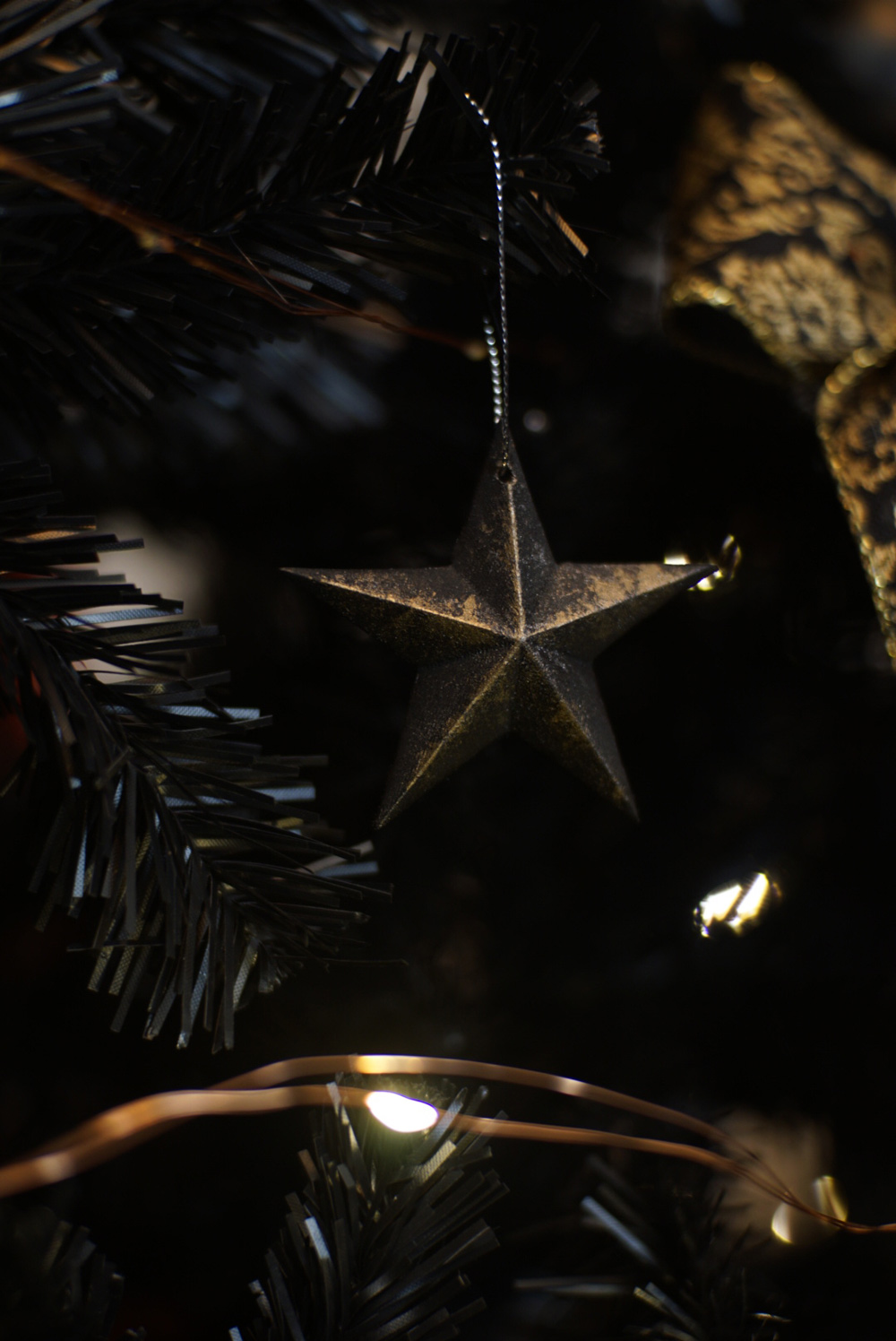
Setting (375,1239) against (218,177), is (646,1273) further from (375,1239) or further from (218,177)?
(218,177)

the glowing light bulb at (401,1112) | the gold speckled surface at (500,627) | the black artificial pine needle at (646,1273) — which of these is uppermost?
the gold speckled surface at (500,627)

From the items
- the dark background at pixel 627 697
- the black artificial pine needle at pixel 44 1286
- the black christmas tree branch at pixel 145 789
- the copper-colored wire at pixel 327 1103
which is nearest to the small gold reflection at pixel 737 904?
the dark background at pixel 627 697

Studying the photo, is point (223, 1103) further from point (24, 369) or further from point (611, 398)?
point (611, 398)

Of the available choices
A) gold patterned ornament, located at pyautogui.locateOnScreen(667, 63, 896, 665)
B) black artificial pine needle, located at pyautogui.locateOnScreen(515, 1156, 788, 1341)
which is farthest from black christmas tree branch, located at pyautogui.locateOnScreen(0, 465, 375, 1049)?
gold patterned ornament, located at pyautogui.locateOnScreen(667, 63, 896, 665)

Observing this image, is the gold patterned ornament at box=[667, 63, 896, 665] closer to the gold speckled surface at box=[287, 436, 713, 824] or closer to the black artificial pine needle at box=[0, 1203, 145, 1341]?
the gold speckled surface at box=[287, 436, 713, 824]

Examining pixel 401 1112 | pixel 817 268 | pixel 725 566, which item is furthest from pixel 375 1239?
pixel 817 268

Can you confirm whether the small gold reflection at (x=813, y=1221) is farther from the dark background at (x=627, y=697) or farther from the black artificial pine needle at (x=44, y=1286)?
the black artificial pine needle at (x=44, y=1286)

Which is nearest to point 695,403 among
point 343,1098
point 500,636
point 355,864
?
point 500,636
